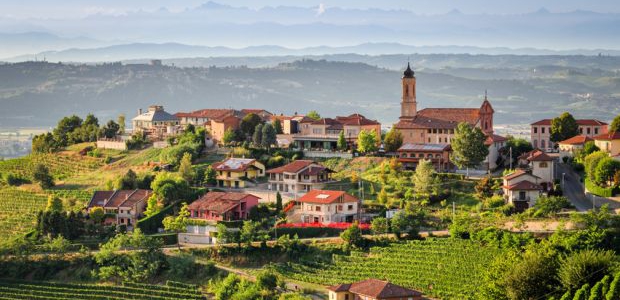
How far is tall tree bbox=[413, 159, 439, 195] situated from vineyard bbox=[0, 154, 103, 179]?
94.4 feet

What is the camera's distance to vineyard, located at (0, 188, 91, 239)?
240 ft

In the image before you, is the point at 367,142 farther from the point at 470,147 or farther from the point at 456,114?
the point at 470,147

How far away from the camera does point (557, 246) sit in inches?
2132

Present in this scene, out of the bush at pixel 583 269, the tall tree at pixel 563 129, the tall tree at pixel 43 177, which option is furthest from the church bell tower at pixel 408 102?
the bush at pixel 583 269

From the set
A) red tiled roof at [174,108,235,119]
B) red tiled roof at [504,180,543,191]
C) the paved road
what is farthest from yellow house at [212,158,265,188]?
the paved road

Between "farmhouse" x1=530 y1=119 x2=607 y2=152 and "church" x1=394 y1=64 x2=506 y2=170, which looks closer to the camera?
"church" x1=394 y1=64 x2=506 y2=170

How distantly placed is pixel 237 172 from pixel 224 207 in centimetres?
779

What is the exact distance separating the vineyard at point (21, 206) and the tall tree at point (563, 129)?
31.0 metres

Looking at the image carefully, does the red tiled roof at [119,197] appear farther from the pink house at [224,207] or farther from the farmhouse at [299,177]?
the farmhouse at [299,177]

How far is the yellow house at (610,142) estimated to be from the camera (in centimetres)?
6875

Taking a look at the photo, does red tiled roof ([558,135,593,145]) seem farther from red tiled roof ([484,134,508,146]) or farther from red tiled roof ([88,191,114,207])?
red tiled roof ([88,191,114,207])

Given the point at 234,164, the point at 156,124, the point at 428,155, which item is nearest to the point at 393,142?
the point at 428,155

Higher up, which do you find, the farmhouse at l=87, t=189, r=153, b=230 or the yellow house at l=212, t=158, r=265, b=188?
the yellow house at l=212, t=158, r=265, b=188

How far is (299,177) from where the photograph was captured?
234ft
